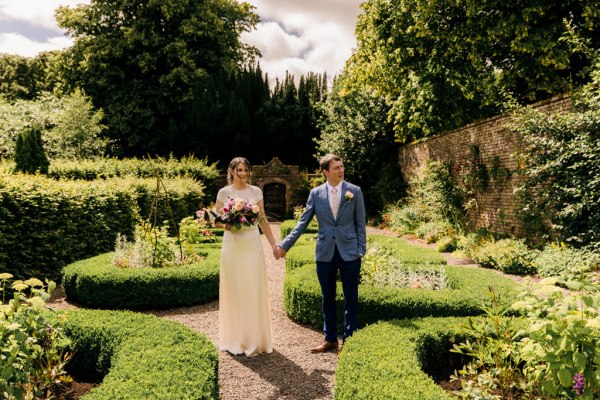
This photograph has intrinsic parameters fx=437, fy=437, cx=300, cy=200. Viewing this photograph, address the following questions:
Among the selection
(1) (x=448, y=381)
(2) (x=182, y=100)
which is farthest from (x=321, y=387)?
(2) (x=182, y=100)

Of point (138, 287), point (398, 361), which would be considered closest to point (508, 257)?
point (398, 361)

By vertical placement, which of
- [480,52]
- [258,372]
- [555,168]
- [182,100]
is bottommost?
[258,372]

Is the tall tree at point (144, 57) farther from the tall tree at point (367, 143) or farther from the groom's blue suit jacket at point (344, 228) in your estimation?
the groom's blue suit jacket at point (344, 228)

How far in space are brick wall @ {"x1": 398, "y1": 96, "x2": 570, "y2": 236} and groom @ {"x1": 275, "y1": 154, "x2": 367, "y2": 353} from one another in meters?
6.99

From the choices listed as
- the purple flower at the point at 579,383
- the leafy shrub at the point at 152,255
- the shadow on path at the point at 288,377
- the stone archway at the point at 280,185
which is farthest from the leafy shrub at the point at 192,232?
the stone archway at the point at 280,185

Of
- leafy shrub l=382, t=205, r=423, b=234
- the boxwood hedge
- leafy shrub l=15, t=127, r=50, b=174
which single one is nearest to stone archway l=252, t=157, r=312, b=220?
leafy shrub l=382, t=205, r=423, b=234

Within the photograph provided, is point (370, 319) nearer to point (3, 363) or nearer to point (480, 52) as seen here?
point (3, 363)

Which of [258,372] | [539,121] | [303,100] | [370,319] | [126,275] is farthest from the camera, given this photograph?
[303,100]

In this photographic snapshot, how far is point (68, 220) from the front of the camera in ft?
27.6

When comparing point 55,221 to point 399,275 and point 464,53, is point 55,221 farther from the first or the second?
point 464,53

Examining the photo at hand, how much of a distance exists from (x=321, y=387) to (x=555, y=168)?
7.40 meters

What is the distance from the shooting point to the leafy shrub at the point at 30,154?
1516cm

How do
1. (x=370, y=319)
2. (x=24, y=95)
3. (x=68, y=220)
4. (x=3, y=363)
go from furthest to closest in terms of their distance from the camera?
(x=24, y=95) < (x=68, y=220) < (x=370, y=319) < (x=3, y=363)

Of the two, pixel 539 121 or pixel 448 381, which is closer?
pixel 448 381
